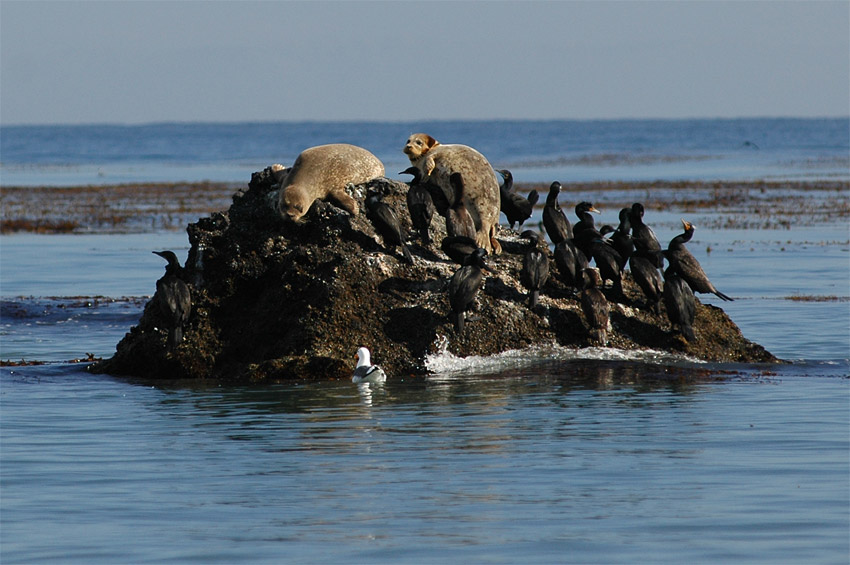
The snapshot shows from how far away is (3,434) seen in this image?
9055mm

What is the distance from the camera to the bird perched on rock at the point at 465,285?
1070 centimetres

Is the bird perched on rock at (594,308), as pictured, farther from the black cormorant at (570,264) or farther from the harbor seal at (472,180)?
the harbor seal at (472,180)

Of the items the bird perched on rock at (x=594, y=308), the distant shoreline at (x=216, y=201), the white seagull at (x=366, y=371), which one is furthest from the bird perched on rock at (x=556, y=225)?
the distant shoreline at (x=216, y=201)

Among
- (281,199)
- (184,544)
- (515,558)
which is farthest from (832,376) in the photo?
(184,544)

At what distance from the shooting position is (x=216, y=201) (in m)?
39.0

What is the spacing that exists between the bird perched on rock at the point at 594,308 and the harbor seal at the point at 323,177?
2130 mm

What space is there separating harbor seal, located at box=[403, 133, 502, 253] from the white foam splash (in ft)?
3.81

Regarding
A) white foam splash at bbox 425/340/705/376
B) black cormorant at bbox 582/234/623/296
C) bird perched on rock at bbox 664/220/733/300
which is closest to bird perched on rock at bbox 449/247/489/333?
white foam splash at bbox 425/340/705/376

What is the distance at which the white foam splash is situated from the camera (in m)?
11.0

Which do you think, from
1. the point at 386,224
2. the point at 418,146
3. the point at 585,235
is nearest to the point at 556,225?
the point at 585,235

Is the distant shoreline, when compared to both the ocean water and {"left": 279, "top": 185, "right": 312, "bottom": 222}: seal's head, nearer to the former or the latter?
the ocean water

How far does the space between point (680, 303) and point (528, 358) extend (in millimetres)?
1369

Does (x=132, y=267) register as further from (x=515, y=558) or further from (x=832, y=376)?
(x=515, y=558)

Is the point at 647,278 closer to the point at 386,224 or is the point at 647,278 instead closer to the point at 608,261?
the point at 608,261
